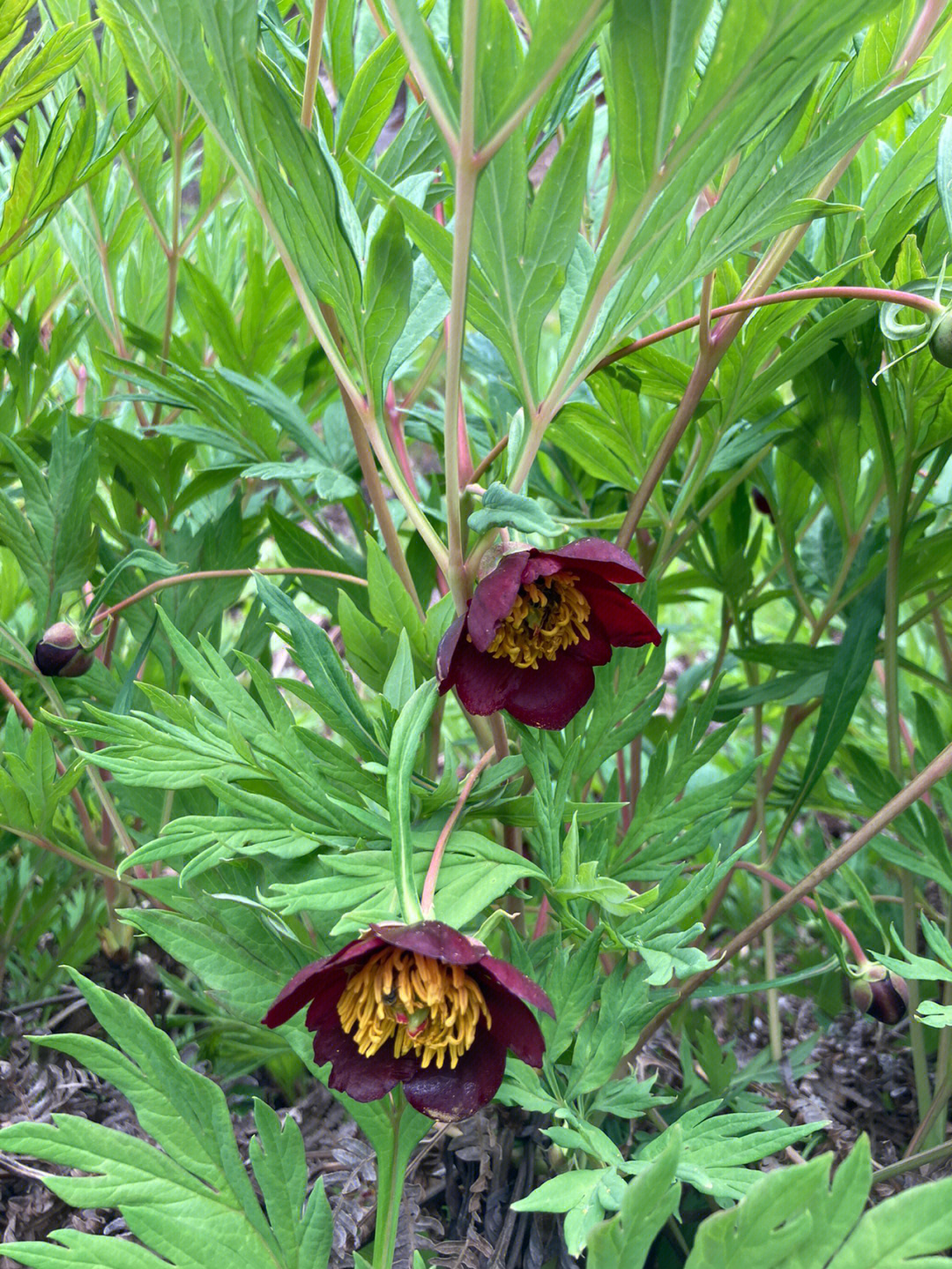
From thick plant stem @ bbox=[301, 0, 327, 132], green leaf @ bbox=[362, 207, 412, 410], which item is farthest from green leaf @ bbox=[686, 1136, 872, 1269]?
thick plant stem @ bbox=[301, 0, 327, 132]

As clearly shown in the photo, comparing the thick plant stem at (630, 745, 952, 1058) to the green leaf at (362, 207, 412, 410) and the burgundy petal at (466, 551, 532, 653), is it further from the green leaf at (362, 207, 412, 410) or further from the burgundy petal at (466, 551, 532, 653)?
the green leaf at (362, 207, 412, 410)

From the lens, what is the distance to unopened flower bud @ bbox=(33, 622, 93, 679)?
2.26 ft

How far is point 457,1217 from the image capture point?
63cm

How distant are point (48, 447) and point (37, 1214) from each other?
574mm

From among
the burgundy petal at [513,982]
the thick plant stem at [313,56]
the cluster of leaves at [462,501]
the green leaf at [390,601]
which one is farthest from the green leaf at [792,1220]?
the thick plant stem at [313,56]

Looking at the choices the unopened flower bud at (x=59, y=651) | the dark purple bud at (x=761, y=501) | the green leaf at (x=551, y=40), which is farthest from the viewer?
the dark purple bud at (x=761, y=501)

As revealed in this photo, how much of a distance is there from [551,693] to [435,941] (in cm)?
19

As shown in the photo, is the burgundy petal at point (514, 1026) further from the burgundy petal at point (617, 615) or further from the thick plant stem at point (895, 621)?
the thick plant stem at point (895, 621)

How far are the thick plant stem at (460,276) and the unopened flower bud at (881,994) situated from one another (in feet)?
1.29

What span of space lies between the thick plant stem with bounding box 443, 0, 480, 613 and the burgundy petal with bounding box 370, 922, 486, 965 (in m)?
0.18

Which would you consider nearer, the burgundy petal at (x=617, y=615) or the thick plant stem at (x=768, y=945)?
the burgundy petal at (x=617, y=615)

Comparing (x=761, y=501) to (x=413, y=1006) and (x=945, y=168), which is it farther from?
(x=413, y=1006)

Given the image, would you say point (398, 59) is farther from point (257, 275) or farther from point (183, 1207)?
point (183, 1207)

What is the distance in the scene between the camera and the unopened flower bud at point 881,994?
67 centimetres
